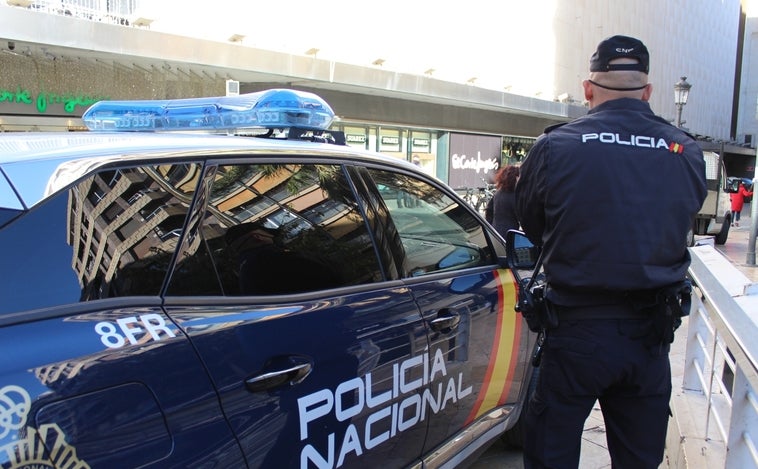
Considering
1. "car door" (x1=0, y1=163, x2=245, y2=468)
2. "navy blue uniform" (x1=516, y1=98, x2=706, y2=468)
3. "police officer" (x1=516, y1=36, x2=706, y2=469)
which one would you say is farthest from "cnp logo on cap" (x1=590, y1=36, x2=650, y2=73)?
"car door" (x1=0, y1=163, x2=245, y2=468)

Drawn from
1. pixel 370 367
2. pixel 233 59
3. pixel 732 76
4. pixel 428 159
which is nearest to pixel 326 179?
Result: pixel 370 367

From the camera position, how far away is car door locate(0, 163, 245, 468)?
1.14 m

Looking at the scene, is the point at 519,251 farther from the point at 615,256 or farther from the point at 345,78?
the point at 345,78

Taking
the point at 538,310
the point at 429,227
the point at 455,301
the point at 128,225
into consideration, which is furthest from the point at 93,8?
the point at 538,310

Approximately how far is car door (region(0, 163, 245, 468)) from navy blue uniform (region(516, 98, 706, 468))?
Result: 1143mm

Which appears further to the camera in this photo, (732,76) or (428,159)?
(732,76)

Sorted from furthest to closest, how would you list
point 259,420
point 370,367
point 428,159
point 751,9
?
point 751,9 < point 428,159 < point 370,367 < point 259,420

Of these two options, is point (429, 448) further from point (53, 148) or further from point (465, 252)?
point (53, 148)

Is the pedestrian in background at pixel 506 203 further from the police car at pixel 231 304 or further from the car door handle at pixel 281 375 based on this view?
the car door handle at pixel 281 375

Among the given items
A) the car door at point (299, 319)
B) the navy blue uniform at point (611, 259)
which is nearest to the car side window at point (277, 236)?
the car door at point (299, 319)

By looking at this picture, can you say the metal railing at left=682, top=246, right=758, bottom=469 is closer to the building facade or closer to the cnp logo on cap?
the cnp logo on cap

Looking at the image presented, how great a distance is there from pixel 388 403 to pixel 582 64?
27.3m

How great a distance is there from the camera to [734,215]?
20266 mm

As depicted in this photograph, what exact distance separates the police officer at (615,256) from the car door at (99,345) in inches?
45.3
